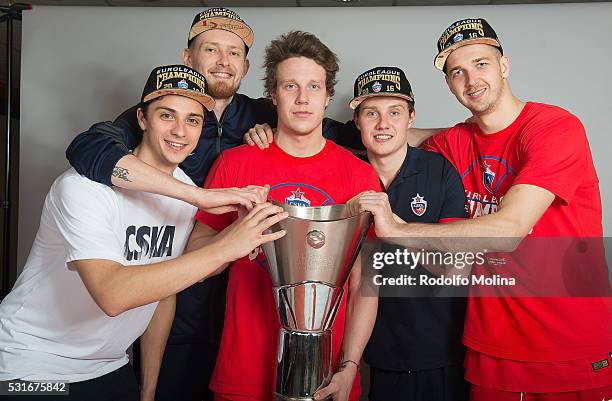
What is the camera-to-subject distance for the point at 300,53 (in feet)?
5.25

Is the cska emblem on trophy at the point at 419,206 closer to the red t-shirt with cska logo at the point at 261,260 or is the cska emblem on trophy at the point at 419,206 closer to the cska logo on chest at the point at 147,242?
the red t-shirt with cska logo at the point at 261,260

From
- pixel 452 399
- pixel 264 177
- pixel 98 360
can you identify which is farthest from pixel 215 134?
pixel 452 399

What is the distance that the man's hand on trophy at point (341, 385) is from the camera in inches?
49.2

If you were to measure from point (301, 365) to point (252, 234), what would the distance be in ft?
1.05

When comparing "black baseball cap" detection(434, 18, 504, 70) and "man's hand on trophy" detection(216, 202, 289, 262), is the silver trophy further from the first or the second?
"black baseball cap" detection(434, 18, 504, 70)

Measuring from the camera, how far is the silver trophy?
120 cm

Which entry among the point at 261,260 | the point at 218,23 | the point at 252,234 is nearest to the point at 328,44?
the point at 218,23

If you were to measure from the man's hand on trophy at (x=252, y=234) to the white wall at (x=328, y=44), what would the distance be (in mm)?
→ 1712

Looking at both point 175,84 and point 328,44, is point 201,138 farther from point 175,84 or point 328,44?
point 328,44

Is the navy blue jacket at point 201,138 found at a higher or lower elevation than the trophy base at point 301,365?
higher

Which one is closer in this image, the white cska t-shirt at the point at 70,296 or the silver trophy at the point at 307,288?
the silver trophy at the point at 307,288

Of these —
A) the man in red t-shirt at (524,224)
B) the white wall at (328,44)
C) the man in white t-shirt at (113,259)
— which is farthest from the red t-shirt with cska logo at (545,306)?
the white wall at (328,44)

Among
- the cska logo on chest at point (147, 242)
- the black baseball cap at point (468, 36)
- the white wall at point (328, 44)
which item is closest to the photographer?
the cska logo on chest at point (147, 242)

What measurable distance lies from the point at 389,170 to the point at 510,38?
1444 millimetres
